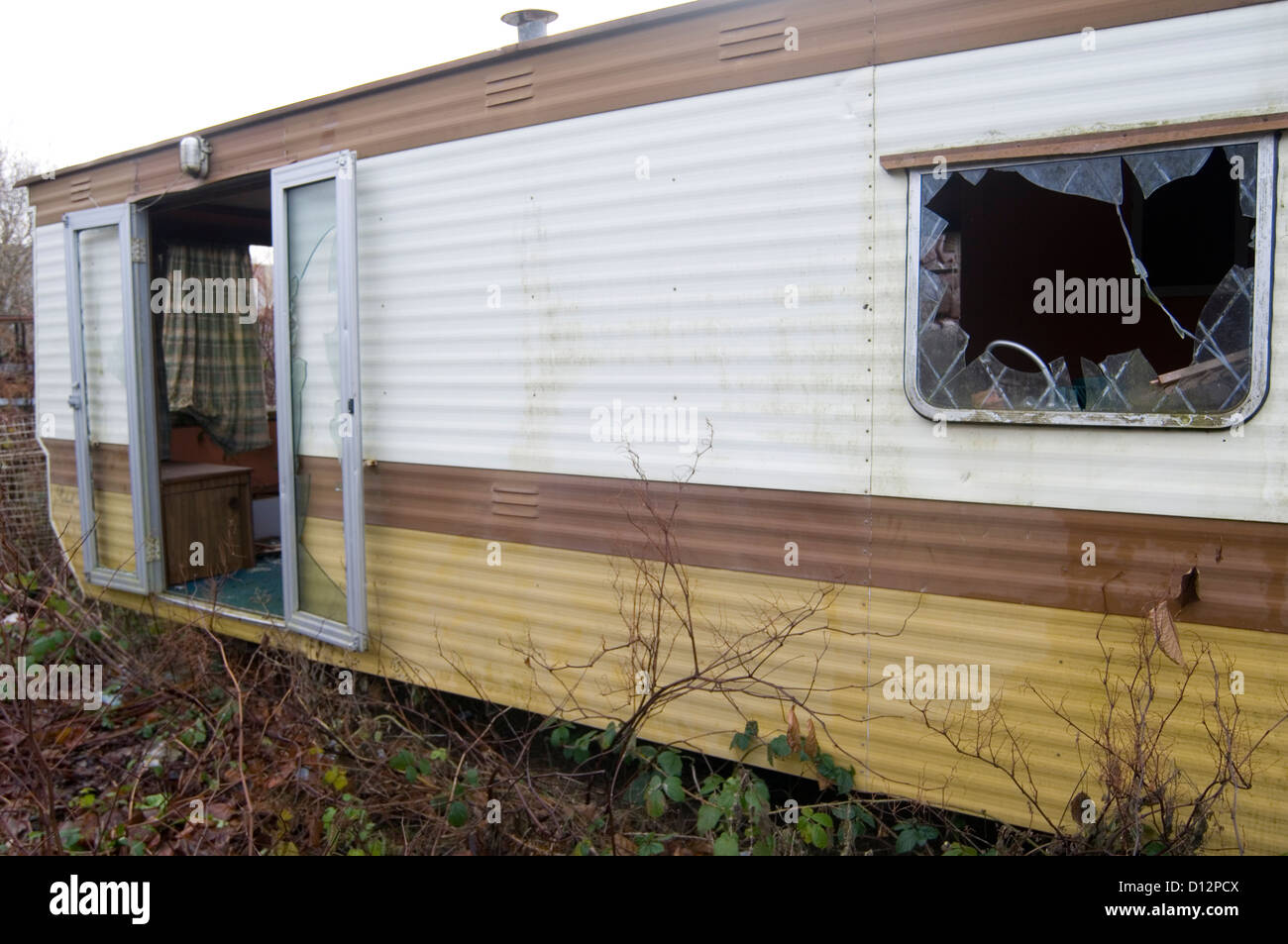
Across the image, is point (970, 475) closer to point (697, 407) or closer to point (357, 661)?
point (697, 407)

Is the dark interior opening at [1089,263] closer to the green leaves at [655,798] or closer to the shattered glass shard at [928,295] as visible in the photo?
the shattered glass shard at [928,295]

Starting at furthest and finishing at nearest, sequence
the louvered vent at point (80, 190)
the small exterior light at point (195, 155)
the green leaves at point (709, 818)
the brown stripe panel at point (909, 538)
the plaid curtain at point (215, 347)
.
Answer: the plaid curtain at point (215, 347), the louvered vent at point (80, 190), the small exterior light at point (195, 155), the green leaves at point (709, 818), the brown stripe panel at point (909, 538)

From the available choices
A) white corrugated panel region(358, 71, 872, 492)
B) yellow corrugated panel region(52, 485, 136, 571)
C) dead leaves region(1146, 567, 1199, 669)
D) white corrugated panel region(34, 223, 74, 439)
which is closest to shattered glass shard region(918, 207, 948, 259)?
white corrugated panel region(358, 71, 872, 492)

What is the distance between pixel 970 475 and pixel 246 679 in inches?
150

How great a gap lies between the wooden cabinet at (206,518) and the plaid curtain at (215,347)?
0.37 m

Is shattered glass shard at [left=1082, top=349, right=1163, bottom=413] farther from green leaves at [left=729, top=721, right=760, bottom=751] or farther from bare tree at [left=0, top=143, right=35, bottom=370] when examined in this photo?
bare tree at [left=0, top=143, right=35, bottom=370]

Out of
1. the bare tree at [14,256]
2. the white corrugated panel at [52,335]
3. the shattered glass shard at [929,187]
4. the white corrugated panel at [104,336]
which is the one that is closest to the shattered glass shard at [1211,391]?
the shattered glass shard at [929,187]

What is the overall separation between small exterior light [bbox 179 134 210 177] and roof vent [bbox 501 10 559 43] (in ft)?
6.41

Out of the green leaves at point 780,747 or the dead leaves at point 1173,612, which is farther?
the green leaves at point 780,747

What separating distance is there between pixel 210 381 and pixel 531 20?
3.43m

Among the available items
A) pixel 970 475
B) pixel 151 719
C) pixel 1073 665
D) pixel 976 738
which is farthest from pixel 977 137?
pixel 151 719

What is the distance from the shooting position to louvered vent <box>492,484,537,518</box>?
4.14 metres

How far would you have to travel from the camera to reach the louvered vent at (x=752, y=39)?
343 centimetres

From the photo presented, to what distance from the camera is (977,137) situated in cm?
305
